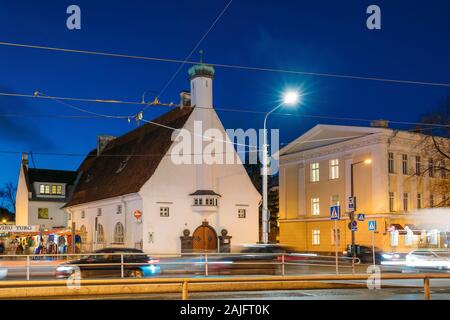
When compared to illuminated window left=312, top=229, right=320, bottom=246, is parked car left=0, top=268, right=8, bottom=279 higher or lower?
higher

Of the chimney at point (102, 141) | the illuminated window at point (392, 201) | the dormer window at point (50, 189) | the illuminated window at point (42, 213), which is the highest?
the chimney at point (102, 141)

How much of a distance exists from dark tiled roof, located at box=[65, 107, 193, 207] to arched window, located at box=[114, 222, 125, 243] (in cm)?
227

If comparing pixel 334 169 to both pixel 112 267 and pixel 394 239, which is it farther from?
pixel 112 267

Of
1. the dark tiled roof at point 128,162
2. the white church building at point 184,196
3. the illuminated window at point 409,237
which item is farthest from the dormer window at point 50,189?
the illuminated window at point 409,237


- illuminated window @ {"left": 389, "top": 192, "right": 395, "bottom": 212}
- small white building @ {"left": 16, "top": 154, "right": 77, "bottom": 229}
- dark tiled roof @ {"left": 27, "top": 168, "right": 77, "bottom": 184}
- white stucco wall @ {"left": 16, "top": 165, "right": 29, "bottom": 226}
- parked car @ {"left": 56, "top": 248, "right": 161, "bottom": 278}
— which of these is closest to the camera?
parked car @ {"left": 56, "top": 248, "right": 161, "bottom": 278}

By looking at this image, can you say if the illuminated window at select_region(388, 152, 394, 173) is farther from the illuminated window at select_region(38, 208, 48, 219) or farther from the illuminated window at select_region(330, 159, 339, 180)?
the illuminated window at select_region(38, 208, 48, 219)

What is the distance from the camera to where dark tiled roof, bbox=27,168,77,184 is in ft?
205

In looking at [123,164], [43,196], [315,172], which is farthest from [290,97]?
[43,196]

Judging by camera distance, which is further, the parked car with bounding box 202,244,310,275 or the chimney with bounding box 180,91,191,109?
the chimney with bounding box 180,91,191,109

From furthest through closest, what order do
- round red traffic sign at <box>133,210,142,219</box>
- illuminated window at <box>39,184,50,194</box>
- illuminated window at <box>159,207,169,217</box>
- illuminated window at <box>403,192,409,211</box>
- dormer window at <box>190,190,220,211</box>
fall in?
illuminated window at <box>39,184,50,194</box>, illuminated window at <box>403,192,409,211</box>, dormer window at <box>190,190,220,211</box>, illuminated window at <box>159,207,169,217</box>, round red traffic sign at <box>133,210,142,219</box>

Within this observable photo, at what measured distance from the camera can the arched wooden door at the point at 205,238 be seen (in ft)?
137

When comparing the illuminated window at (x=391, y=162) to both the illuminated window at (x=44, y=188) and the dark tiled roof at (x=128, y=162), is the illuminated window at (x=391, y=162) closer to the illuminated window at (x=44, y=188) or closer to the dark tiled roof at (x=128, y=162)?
the dark tiled roof at (x=128, y=162)

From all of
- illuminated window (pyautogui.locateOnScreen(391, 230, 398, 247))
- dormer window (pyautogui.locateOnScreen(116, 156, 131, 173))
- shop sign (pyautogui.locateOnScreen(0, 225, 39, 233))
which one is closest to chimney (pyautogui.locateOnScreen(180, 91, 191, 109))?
dormer window (pyautogui.locateOnScreen(116, 156, 131, 173))
